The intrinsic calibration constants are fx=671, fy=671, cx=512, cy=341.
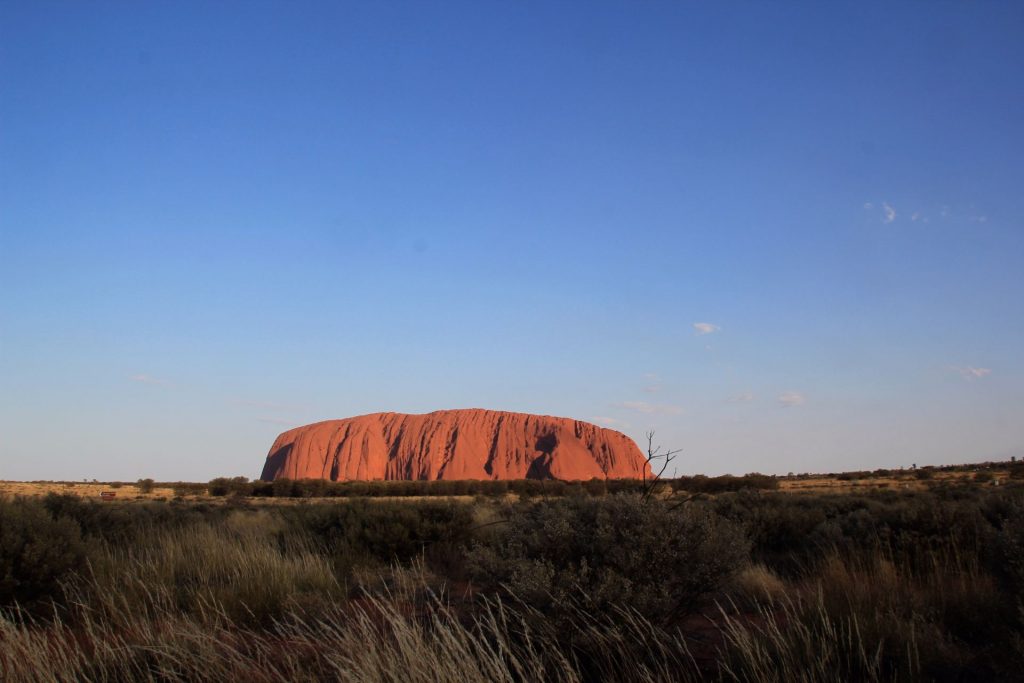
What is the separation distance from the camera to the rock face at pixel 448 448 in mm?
103812

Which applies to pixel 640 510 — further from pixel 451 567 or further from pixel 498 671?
pixel 451 567

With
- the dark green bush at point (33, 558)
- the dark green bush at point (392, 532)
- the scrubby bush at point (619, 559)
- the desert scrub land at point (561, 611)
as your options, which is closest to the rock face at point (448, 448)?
the dark green bush at point (392, 532)

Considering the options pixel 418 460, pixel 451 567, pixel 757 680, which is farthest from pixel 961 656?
pixel 418 460

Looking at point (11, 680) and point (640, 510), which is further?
point (640, 510)

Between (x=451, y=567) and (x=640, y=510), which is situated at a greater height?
(x=640, y=510)

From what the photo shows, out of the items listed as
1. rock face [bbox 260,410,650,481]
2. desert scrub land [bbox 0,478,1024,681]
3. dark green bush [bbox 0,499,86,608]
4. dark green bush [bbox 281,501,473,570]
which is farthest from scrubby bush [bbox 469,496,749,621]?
rock face [bbox 260,410,650,481]

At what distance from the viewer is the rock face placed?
4087 inches

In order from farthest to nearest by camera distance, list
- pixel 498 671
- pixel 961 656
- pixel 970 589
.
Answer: pixel 970 589, pixel 961 656, pixel 498 671

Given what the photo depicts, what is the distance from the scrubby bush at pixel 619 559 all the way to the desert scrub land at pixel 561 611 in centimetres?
2

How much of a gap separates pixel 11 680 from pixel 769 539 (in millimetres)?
11410

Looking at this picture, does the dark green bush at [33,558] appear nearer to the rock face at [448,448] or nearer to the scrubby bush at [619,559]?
the scrubby bush at [619,559]

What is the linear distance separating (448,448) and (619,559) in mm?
105170

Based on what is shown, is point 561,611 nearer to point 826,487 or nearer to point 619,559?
point 619,559

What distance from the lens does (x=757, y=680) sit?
389 centimetres
